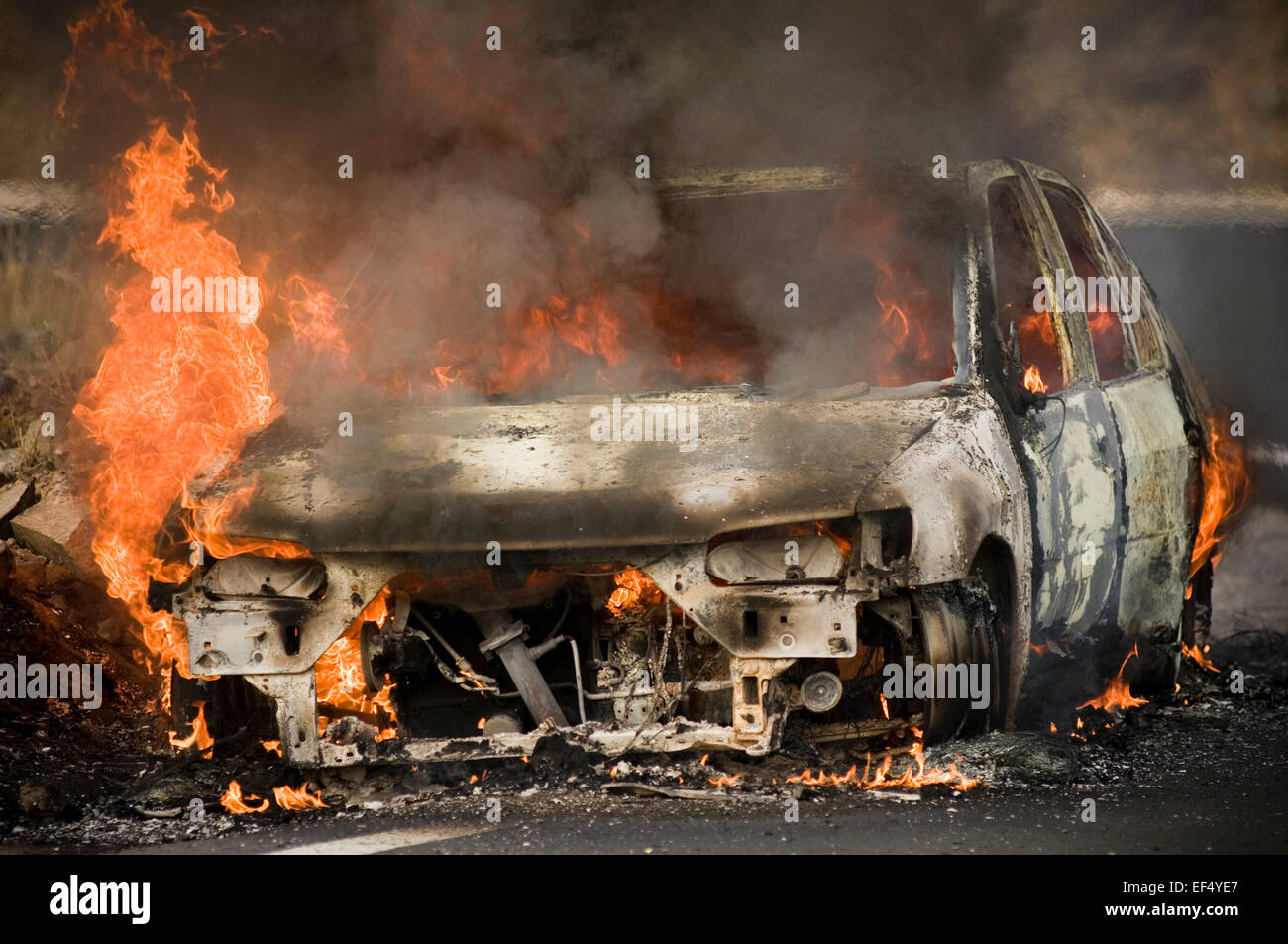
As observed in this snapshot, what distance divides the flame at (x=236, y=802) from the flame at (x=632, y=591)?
57.1 inches

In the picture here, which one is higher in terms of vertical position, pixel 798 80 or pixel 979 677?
pixel 798 80

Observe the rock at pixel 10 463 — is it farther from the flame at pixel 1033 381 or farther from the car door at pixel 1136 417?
the car door at pixel 1136 417

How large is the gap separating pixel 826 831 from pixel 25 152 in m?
7.55

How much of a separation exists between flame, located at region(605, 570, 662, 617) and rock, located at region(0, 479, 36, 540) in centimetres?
398

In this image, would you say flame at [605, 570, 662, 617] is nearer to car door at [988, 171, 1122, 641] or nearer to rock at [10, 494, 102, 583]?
car door at [988, 171, 1122, 641]

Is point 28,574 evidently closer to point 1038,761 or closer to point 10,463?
point 10,463

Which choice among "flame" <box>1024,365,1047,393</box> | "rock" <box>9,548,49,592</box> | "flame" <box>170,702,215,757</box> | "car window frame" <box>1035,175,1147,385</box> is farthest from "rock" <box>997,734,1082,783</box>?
"rock" <box>9,548,49,592</box>

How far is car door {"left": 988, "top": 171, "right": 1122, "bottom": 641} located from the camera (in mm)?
5869

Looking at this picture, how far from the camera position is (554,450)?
544cm

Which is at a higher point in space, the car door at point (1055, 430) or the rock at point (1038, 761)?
the car door at point (1055, 430)

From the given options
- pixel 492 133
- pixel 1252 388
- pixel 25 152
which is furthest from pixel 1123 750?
pixel 25 152

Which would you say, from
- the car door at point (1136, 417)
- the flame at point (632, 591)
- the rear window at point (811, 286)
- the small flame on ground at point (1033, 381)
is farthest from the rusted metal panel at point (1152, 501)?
the flame at point (632, 591)

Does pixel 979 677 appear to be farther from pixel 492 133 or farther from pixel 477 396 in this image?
pixel 492 133

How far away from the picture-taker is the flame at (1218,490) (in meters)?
7.11
